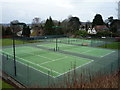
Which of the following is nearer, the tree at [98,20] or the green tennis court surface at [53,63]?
the green tennis court surface at [53,63]

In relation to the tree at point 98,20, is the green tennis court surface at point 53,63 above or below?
below

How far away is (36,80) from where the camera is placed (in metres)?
8.62

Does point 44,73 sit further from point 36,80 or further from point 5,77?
point 5,77

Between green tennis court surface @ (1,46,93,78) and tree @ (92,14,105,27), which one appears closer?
green tennis court surface @ (1,46,93,78)

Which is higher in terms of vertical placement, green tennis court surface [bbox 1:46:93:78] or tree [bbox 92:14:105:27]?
tree [bbox 92:14:105:27]

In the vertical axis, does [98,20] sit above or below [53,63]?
above

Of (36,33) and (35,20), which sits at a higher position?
(35,20)

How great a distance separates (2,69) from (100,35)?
3495 cm

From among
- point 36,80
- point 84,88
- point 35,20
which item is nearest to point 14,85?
point 36,80

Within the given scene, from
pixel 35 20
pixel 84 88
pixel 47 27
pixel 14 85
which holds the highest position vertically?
pixel 35 20

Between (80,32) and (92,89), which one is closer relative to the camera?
(92,89)

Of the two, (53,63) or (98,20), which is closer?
(53,63)

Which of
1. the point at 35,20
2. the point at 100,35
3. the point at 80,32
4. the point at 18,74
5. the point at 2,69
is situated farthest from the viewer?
the point at 35,20

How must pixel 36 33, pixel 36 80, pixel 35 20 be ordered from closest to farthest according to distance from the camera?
pixel 36 80
pixel 36 33
pixel 35 20
